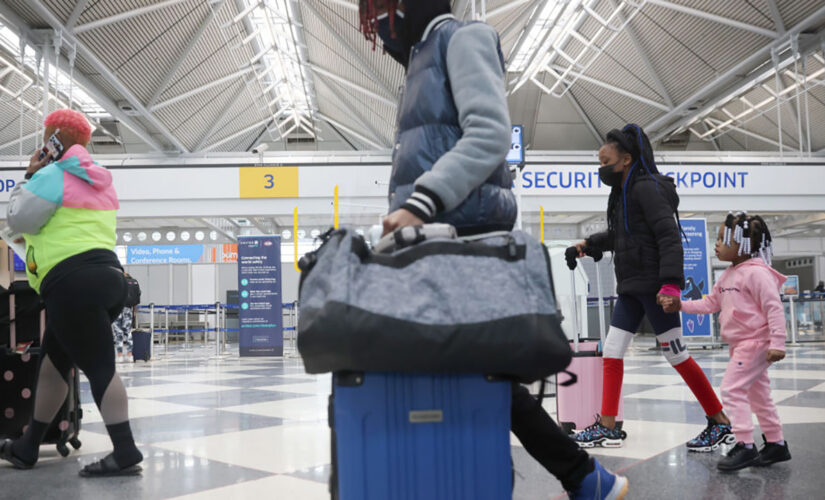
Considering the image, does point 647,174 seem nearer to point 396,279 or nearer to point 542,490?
point 542,490

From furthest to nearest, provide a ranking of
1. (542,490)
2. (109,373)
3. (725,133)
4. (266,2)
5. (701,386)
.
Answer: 1. (725,133)
2. (266,2)
3. (701,386)
4. (109,373)
5. (542,490)

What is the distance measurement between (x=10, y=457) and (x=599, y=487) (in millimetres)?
2140

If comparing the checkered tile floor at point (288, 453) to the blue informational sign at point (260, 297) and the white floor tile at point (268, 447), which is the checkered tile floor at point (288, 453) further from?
the blue informational sign at point (260, 297)

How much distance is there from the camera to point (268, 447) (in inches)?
114

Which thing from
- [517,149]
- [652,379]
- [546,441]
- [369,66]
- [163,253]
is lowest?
[652,379]

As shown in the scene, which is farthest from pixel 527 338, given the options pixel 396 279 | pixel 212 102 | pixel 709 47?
pixel 212 102

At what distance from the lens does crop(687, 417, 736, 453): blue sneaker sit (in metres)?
2.68

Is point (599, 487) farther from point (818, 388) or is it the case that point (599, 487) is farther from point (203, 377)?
point (203, 377)

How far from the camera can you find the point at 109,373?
2463 mm

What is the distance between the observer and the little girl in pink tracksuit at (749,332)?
2412 mm

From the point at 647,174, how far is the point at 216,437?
2.20 m

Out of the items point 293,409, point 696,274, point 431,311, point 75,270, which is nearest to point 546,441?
point 431,311

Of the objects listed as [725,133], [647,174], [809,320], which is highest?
[725,133]

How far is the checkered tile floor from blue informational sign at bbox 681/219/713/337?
222 inches
